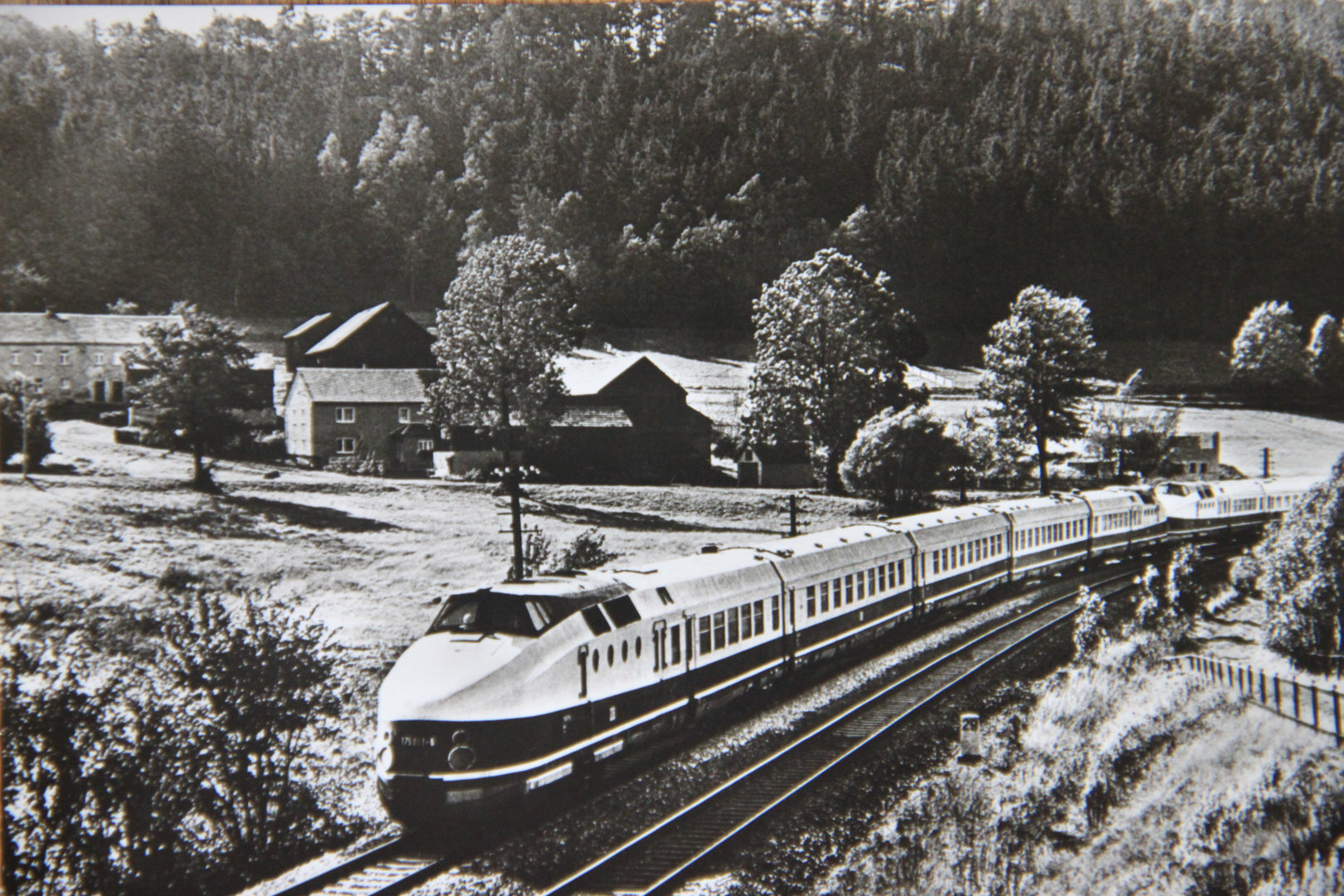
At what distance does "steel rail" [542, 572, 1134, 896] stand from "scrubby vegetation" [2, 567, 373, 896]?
2.83 m

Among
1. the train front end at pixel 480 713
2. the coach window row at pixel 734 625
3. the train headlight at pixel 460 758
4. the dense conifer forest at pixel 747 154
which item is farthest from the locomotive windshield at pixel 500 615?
the dense conifer forest at pixel 747 154

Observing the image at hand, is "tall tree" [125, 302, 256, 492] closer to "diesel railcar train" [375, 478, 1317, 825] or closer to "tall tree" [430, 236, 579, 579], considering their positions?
"tall tree" [430, 236, 579, 579]

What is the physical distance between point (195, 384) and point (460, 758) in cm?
595

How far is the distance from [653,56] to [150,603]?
31.0 feet

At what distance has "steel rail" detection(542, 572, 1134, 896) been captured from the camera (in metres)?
8.17

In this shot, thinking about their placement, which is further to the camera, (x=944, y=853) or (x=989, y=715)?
(x=989, y=715)

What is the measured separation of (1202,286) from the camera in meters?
14.0

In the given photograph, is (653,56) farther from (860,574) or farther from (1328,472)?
(1328,472)

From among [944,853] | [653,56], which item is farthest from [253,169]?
[944,853]

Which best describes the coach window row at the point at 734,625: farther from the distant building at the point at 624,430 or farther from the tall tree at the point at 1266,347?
the tall tree at the point at 1266,347

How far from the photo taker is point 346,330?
43.0 feet

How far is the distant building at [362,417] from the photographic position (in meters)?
12.1

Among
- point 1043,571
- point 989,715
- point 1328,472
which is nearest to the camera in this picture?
point 1328,472

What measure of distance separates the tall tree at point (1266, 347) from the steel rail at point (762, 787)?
4.98 m
